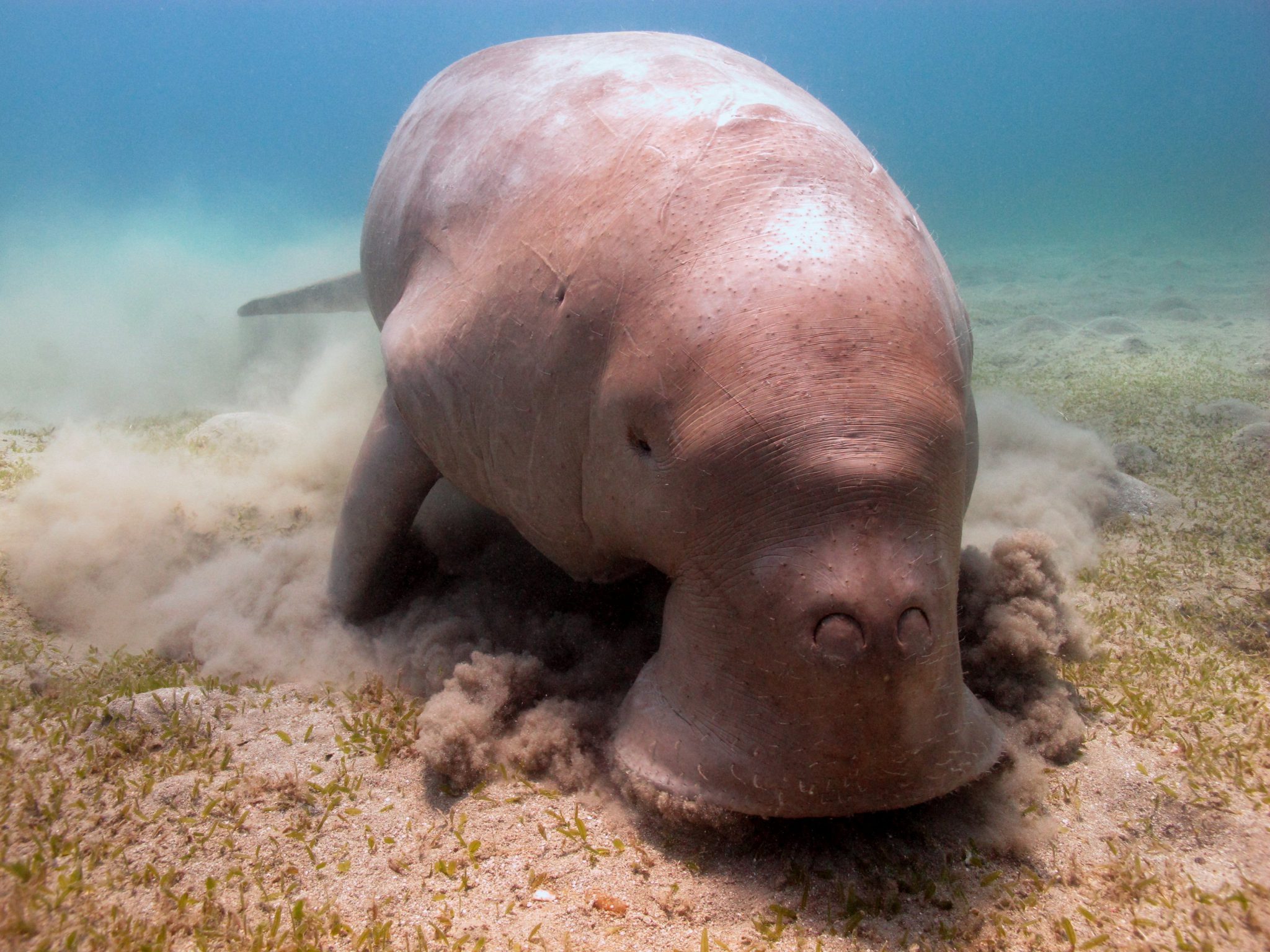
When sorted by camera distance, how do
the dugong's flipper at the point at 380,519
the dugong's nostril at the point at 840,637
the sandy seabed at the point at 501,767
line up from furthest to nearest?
the dugong's flipper at the point at 380,519, the sandy seabed at the point at 501,767, the dugong's nostril at the point at 840,637

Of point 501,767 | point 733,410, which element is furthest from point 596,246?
point 501,767

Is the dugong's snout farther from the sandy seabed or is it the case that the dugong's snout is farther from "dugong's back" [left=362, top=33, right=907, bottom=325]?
"dugong's back" [left=362, top=33, right=907, bottom=325]

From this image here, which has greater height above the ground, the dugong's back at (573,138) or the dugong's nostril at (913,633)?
the dugong's back at (573,138)

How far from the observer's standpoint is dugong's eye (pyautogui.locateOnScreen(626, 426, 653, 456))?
2.16 m

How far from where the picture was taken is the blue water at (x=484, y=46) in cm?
9762

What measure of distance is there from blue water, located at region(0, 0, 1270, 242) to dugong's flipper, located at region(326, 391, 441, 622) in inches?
3375

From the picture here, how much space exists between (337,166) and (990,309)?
140658 millimetres

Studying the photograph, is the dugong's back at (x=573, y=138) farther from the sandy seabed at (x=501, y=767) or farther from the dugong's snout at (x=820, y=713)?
the sandy seabed at (x=501, y=767)

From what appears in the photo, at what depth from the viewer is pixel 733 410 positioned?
1888 mm

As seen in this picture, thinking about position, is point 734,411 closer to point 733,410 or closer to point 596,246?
point 733,410

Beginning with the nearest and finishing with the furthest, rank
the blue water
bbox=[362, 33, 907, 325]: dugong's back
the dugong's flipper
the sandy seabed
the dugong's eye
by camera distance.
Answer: the sandy seabed → the dugong's eye → bbox=[362, 33, 907, 325]: dugong's back → the dugong's flipper → the blue water

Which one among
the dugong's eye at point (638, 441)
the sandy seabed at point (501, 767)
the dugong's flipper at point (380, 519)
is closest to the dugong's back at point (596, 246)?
the dugong's eye at point (638, 441)

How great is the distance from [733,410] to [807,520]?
0.34 m

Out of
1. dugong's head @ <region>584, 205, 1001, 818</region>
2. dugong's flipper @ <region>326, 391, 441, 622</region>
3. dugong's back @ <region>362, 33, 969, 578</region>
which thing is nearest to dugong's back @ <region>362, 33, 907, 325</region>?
dugong's back @ <region>362, 33, 969, 578</region>
